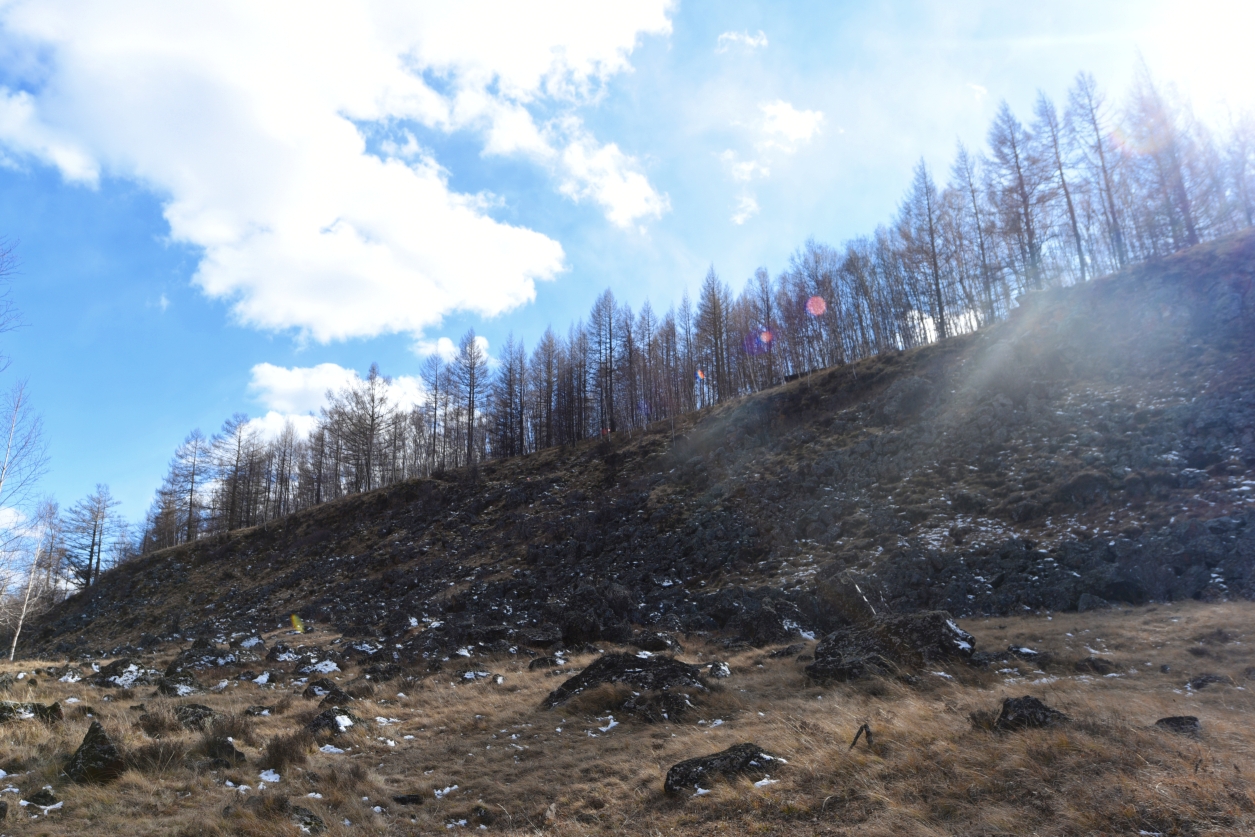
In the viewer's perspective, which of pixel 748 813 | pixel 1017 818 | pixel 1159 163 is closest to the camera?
pixel 1017 818

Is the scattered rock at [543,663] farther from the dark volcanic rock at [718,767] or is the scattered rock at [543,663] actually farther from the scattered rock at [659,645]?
the dark volcanic rock at [718,767]

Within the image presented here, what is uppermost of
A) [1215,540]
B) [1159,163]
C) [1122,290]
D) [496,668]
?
[1159,163]

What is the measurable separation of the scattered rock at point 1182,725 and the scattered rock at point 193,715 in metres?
13.1

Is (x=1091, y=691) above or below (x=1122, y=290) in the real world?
below

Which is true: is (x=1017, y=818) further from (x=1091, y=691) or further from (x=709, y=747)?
(x=1091, y=691)

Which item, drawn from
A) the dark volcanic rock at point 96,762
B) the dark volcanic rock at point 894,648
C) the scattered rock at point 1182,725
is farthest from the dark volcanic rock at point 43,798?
the scattered rock at point 1182,725

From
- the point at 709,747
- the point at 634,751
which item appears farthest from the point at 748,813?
the point at 634,751

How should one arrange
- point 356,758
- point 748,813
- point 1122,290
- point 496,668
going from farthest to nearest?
point 1122,290 < point 496,668 < point 356,758 < point 748,813

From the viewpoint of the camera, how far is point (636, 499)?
32438 millimetres

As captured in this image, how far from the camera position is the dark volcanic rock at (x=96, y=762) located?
680cm

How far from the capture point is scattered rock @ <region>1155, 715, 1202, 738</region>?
18.7 feet

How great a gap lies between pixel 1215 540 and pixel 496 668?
18.8 metres

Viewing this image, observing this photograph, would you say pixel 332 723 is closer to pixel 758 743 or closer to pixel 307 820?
pixel 307 820

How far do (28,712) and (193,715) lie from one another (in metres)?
2.32
